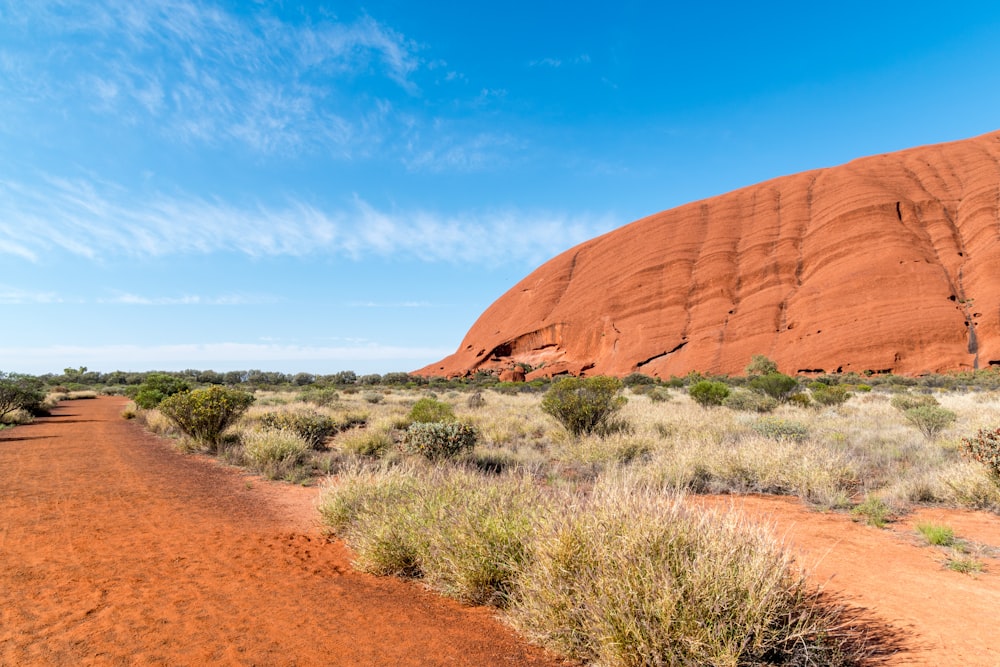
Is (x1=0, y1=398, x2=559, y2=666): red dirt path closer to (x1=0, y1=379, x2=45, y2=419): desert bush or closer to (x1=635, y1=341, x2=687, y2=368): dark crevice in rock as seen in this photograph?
(x1=0, y1=379, x2=45, y2=419): desert bush

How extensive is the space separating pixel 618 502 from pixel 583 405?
9.34 meters

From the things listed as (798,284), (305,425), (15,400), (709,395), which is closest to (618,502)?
(305,425)

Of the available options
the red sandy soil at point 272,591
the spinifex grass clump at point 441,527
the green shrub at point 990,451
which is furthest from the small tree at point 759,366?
the spinifex grass clump at point 441,527

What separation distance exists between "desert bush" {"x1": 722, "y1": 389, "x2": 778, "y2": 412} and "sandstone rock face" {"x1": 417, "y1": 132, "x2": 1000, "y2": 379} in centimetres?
3048

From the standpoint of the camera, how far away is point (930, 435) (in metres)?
11.8

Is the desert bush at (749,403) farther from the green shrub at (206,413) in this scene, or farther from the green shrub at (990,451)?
the green shrub at (206,413)

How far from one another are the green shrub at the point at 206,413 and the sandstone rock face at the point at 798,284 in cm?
4464

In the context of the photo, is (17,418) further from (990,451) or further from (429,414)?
(990,451)

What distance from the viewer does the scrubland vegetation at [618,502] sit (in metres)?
2.99

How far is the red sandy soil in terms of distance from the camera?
11.3ft

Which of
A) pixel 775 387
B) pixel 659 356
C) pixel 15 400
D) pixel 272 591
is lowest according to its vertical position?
pixel 272 591

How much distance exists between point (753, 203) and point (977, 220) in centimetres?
2168

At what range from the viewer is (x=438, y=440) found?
396 inches

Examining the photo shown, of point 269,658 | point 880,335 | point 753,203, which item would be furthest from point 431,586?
point 753,203
